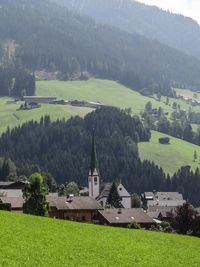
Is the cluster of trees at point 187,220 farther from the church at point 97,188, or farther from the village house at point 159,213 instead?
the church at point 97,188

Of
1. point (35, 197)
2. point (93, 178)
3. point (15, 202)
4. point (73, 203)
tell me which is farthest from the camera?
point (93, 178)

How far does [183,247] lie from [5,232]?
18.3 m

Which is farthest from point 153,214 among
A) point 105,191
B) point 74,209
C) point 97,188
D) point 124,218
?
point 74,209

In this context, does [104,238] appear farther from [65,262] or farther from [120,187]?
[120,187]

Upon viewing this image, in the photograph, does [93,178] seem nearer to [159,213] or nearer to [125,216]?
[159,213]

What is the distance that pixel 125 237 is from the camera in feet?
190

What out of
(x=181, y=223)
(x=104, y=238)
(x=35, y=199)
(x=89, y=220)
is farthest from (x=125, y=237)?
(x=89, y=220)

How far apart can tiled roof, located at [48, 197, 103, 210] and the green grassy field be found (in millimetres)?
50234

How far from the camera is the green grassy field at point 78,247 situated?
1561 inches

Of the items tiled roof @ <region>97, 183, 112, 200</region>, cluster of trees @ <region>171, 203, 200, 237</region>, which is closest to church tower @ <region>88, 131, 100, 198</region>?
tiled roof @ <region>97, 183, 112, 200</region>

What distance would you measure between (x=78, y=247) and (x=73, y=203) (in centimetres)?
6955

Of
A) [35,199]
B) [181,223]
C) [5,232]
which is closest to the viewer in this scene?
[5,232]

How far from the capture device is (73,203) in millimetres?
115812

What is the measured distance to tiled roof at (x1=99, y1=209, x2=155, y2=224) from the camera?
4390 inches
